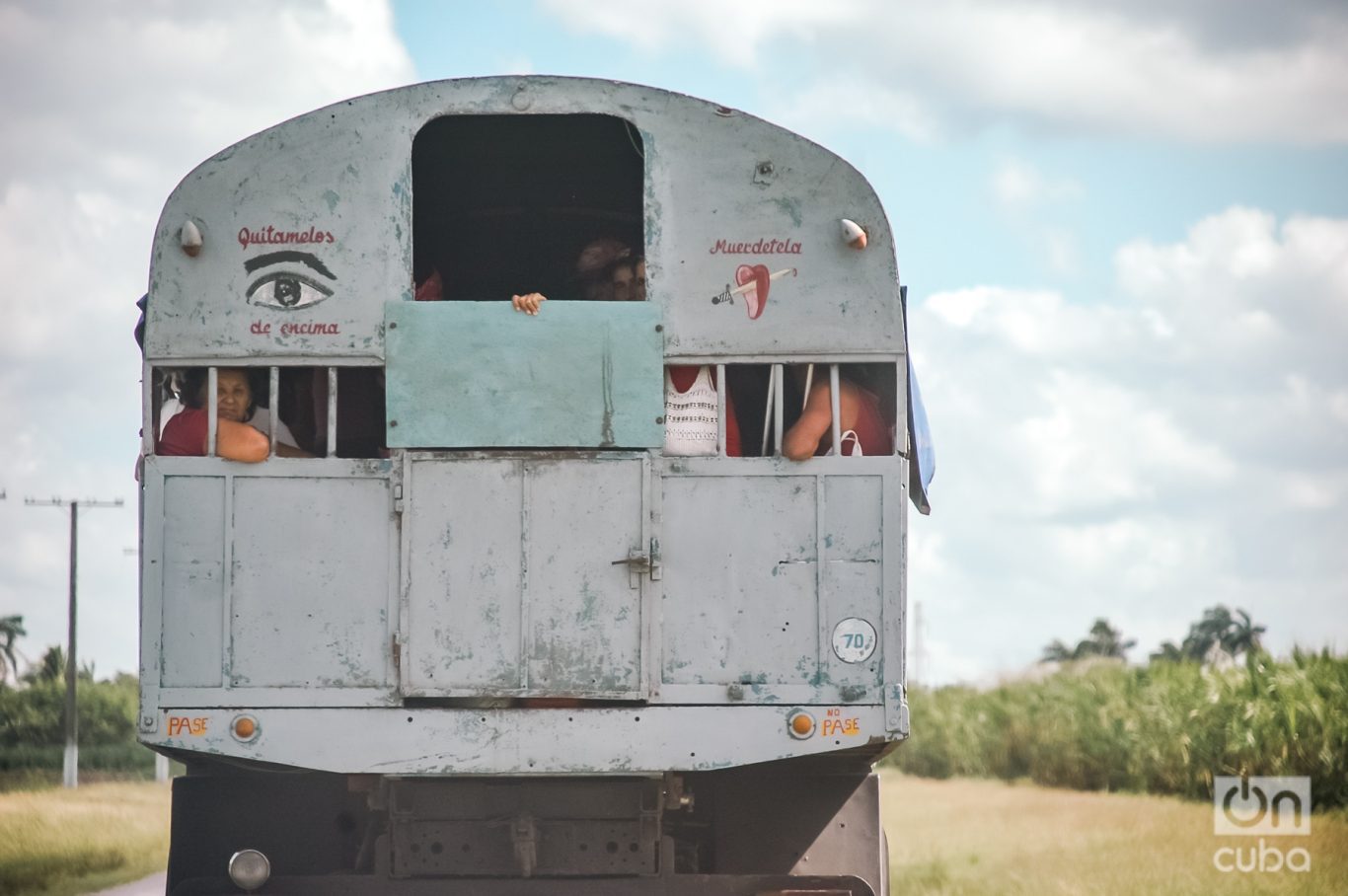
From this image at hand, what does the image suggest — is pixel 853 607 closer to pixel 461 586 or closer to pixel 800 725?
pixel 800 725

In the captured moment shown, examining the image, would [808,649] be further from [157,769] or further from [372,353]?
[157,769]

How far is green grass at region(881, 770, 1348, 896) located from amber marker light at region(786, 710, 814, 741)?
18.2ft

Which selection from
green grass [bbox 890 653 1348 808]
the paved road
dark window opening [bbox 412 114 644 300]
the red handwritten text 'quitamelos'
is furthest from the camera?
green grass [bbox 890 653 1348 808]

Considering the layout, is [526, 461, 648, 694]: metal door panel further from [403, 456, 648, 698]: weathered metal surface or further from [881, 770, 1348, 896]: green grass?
[881, 770, 1348, 896]: green grass

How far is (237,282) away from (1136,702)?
51.4ft

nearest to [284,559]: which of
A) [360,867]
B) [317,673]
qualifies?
[317,673]

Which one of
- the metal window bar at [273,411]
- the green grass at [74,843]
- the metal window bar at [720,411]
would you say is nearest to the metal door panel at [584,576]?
the metal window bar at [720,411]

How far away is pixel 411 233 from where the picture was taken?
697 cm

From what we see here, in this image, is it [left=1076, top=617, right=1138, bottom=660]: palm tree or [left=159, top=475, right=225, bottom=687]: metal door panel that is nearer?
[left=159, top=475, right=225, bottom=687]: metal door panel

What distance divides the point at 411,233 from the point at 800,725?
247cm

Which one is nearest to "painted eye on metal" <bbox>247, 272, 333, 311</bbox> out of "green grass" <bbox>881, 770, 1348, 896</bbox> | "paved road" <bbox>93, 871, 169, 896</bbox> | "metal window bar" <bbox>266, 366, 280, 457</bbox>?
"metal window bar" <bbox>266, 366, 280, 457</bbox>

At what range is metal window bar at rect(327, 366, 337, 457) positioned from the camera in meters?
6.71

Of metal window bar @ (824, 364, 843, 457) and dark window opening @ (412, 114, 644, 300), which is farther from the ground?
dark window opening @ (412, 114, 644, 300)

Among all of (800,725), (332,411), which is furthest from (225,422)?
(800,725)
